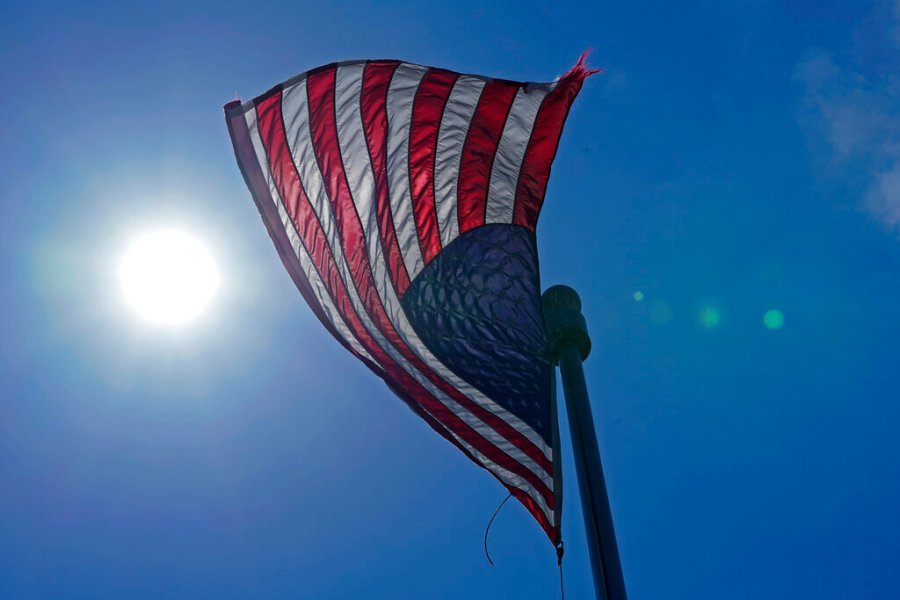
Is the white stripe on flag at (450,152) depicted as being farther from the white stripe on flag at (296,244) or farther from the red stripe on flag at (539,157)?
the white stripe on flag at (296,244)

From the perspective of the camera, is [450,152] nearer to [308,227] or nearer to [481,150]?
[481,150]

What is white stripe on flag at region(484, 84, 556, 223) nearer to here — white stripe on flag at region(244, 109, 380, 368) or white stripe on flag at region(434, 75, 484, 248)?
white stripe on flag at region(434, 75, 484, 248)

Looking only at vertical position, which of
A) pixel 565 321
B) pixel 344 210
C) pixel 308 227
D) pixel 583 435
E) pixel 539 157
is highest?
pixel 539 157

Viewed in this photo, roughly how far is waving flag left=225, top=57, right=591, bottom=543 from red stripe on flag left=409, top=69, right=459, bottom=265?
14mm

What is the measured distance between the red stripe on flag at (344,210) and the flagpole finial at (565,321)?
6.05ft

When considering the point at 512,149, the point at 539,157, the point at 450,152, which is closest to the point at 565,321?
the point at 539,157

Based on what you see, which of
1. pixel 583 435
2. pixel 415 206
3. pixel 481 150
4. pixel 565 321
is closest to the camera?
pixel 583 435

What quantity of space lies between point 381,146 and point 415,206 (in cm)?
79

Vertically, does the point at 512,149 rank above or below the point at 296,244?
above

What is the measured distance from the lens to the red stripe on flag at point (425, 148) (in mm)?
8117

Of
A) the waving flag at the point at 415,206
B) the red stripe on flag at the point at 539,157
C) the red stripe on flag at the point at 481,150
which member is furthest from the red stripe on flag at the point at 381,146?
the red stripe on flag at the point at 539,157

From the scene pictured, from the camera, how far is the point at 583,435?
204 inches

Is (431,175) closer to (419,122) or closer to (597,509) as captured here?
(419,122)

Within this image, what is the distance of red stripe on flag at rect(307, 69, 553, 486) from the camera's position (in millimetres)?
7973
